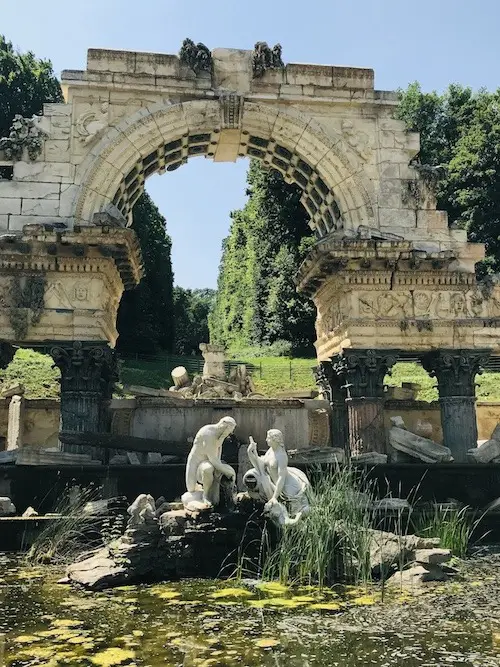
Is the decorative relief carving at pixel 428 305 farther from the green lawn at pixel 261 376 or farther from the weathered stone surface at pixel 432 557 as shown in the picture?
the green lawn at pixel 261 376

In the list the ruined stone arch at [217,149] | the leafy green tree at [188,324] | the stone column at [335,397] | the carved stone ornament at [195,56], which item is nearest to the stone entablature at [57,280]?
the ruined stone arch at [217,149]

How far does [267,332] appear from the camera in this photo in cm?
3897

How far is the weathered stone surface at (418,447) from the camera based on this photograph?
13445mm

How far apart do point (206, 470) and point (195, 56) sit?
35.1ft

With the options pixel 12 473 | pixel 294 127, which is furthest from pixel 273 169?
pixel 12 473

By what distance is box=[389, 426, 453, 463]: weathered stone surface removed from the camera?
1345cm

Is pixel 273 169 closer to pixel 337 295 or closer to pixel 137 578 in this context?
pixel 337 295

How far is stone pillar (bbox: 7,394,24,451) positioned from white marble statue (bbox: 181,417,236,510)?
388 inches

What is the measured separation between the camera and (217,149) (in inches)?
663

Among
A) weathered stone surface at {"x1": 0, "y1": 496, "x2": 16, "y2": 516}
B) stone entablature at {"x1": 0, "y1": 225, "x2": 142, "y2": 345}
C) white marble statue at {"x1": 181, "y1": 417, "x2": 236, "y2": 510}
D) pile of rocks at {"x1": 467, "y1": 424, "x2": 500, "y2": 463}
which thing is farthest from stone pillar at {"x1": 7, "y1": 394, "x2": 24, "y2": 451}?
pile of rocks at {"x1": 467, "y1": 424, "x2": 500, "y2": 463}

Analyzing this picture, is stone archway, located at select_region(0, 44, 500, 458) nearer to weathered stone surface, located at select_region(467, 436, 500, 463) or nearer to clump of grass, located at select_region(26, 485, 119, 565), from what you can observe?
weathered stone surface, located at select_region(467, 436, 500, 463)

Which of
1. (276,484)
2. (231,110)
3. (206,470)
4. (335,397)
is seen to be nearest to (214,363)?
(335,397)

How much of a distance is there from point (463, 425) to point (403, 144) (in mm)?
6551

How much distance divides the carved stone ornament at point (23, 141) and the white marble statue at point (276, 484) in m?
9.49
